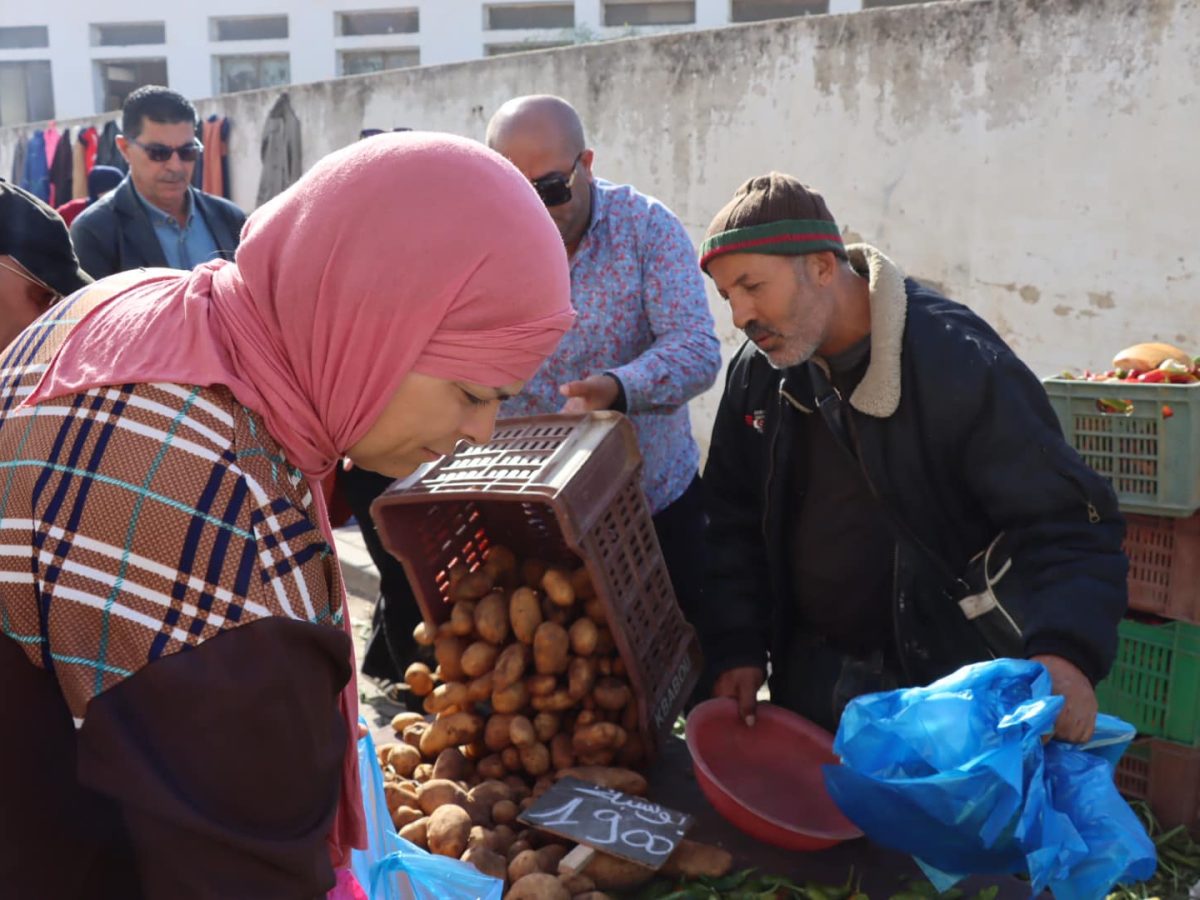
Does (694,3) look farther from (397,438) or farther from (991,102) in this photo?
(397,438)

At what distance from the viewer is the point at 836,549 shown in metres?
2.58

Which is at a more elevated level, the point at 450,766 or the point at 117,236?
the point at 117,236

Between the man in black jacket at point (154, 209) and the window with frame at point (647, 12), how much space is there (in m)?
26.2

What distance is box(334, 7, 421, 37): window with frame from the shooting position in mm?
29672

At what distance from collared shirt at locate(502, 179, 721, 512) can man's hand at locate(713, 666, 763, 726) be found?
0.69 metres

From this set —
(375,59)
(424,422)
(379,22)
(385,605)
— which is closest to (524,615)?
(385,605)

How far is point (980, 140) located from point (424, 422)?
4.94 meters

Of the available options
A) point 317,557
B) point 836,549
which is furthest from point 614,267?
point 317,557

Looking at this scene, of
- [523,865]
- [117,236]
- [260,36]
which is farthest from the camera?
[260,36]

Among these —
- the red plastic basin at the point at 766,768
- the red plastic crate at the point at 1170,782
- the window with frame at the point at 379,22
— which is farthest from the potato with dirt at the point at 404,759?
the window with frame at the point at 379,22

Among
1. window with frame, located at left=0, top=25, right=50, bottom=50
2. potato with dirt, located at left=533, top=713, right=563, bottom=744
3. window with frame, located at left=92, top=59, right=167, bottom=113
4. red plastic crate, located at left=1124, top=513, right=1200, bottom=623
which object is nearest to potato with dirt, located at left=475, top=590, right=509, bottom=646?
potato with dirt, located at left=533, top=713, right=563, bottom=744

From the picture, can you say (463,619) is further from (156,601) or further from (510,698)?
(156,601)

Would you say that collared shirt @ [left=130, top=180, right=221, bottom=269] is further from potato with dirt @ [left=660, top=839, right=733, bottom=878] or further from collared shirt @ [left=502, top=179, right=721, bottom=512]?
potato with dirt @ [left=660, top=839, right=733, bottom=878]

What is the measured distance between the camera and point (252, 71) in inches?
1148
